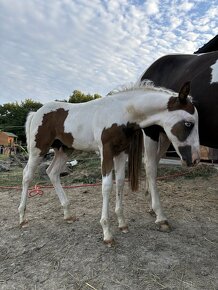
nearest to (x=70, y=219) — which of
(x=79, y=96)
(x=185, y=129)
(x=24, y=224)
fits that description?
(x=24, y=224)

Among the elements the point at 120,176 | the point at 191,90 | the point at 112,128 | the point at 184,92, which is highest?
the point at 191,90

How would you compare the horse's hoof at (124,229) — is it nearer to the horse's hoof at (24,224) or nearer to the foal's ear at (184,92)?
the horse's hoof at (24,224)

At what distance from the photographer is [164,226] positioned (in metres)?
3.43

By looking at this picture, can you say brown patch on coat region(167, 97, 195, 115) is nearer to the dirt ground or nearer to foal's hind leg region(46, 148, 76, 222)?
the dirt ground

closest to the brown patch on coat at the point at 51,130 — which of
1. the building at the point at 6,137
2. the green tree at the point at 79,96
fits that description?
the green tree at the point at 79,96

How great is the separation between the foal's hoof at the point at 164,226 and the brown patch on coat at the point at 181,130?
1183mm

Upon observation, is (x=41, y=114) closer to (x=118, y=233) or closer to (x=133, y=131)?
(x=133, y=131)

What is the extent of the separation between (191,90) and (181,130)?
0.77 meters

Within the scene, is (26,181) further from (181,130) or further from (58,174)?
(181,130)

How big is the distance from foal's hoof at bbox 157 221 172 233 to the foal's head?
39.3 inches

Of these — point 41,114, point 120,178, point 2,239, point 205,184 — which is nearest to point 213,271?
point 120,178

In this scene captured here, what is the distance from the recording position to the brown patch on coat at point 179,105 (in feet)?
9.11

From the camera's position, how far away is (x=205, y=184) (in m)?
5.69

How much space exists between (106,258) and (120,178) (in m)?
0.91
